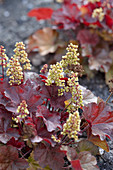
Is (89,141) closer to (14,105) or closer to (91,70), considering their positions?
(14,105)

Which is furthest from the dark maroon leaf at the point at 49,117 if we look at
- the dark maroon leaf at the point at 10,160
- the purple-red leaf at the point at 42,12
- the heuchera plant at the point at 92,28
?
the purple-red leaf at the point at 42,12

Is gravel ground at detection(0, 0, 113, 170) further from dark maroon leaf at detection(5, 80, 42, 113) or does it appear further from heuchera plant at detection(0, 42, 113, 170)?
dark maroon leaf at detection(5, 80, 42, 113)

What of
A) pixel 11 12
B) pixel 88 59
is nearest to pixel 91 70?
pixel 88 59

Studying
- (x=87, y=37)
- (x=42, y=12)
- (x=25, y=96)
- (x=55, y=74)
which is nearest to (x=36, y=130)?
(x=25, y=96)

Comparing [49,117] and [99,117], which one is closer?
[49,117]

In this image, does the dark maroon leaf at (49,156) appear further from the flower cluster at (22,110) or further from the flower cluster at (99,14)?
the flower cluster at (99,14)

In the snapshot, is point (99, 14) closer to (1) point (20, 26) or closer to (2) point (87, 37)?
(2) point (87, 37)

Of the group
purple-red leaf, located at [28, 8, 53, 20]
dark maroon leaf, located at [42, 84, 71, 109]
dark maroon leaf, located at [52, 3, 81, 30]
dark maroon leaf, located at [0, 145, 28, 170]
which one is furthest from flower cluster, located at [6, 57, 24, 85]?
purple-red leaf, located at [28, 8, 53, 20]
